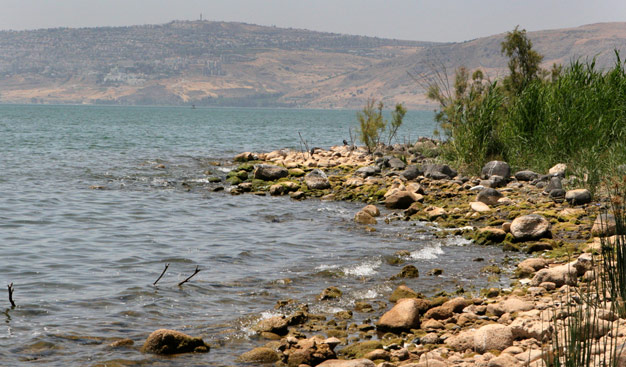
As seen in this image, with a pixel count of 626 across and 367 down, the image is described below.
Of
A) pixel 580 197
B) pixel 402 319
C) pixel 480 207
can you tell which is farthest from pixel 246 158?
pixel 402 319

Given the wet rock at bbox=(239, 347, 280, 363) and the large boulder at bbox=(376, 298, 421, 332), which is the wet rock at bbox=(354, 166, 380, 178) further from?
the wet rock at bbox=(239, 347, 280, 363)

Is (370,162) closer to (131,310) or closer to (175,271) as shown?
(175,271)

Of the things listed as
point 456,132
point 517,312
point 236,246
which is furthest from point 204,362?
point 456,132

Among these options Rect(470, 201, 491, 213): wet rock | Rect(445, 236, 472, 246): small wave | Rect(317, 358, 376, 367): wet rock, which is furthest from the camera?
Rect(470, 201, 491, 213): wet rock

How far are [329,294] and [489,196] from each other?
25.5 ft

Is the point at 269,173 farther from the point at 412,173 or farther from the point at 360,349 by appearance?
the point at 360,349

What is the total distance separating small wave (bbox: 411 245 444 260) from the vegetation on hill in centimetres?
470

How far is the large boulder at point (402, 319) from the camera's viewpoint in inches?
284

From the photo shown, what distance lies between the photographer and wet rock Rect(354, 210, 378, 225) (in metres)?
Answer: 14.9

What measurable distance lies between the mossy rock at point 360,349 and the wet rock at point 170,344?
1603 mm

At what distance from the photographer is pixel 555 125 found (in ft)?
55.4

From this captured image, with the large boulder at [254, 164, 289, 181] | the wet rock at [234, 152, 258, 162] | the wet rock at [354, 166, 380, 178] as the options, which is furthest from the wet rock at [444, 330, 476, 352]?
the wet rock at [234, 152, 258, 162]

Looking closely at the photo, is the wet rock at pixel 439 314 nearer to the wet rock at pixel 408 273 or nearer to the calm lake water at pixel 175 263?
the calm lake water at pixel 175 263

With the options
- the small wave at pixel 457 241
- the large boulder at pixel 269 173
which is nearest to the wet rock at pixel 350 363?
the small wave at pixel 457 241
